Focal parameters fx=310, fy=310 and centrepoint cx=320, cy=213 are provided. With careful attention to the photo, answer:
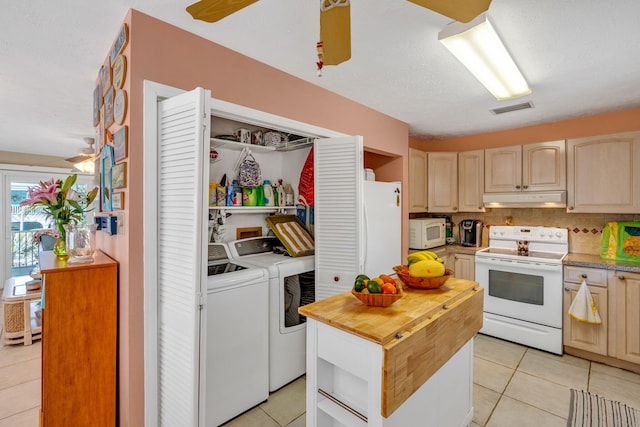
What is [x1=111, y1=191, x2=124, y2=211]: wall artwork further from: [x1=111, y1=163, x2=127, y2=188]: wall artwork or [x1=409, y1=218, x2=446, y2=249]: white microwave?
[x1=409, y1=218, x2=446, y2=249]: white microwave

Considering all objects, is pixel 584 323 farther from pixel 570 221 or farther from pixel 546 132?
pixel 546 132

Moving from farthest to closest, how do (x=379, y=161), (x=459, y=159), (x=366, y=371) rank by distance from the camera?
(x=459, y=159)
(x=379, y=161)
(x=366, y=371)

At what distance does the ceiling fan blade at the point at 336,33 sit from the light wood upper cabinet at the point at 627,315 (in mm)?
3290

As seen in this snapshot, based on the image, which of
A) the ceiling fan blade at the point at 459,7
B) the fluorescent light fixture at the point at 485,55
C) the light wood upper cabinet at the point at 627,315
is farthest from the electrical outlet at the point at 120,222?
the light wood upper cabinet at the point at 627,315

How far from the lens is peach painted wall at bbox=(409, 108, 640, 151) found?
319 cm

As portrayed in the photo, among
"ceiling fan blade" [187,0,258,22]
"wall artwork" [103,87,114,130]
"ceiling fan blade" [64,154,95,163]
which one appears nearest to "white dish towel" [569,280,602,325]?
"ceiling fan blade" [187,0,258,22]

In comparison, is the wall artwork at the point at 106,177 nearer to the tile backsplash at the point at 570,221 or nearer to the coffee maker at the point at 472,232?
the coffee maker at the point at 472,232

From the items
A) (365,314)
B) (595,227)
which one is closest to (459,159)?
(595,227)

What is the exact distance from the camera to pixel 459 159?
408 cm

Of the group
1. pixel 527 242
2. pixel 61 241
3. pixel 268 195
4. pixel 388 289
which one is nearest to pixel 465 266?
pixel 527 242

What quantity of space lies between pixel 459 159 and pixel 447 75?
76.9 inches

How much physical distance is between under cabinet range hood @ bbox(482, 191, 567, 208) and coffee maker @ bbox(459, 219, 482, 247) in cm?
29

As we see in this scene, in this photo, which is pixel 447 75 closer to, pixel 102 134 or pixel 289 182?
pixel 289 182

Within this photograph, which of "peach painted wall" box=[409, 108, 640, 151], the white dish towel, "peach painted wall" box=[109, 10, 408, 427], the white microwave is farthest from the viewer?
the white microwave
